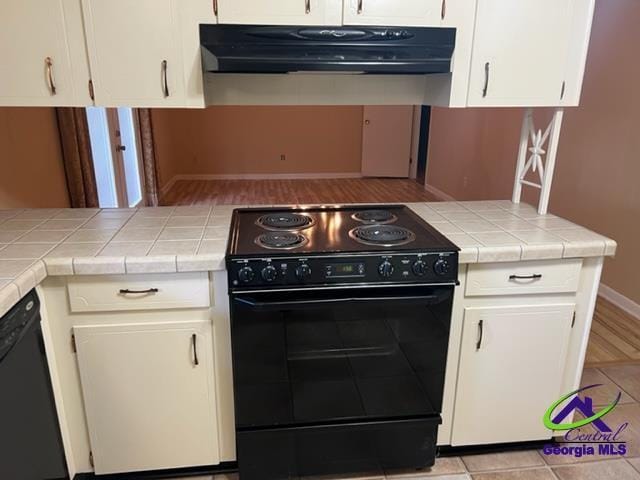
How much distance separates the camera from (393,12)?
5.50 feet

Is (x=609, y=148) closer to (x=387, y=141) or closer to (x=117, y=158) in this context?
(x=117, y=158)

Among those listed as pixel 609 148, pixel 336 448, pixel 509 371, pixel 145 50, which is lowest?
pixel 336 448

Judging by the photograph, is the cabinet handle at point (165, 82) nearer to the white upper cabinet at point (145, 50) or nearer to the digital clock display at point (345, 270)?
the white upper cabinet at point (145, 50)

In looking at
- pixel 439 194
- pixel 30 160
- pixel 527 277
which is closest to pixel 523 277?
pixel 527 277

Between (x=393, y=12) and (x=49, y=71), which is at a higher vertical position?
(x=393, y=12)

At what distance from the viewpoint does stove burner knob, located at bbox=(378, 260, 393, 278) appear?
1520mm

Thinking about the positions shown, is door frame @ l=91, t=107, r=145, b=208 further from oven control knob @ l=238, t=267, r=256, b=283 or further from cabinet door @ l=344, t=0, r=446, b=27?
oven control knob @ l=238, t=267, r=256, b=283

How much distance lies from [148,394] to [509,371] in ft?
4.54

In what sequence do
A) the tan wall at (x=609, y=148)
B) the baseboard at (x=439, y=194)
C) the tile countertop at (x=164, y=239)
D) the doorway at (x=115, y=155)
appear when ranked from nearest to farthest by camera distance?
the tile countertop at (x=164, y=239)
the tan wall at (x=609, y=148)
the doorway at (x=115, y=155)
the baseboard at (x=439, y=194)

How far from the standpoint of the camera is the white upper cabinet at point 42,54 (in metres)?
1.56

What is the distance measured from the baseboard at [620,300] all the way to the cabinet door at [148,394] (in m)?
2.92

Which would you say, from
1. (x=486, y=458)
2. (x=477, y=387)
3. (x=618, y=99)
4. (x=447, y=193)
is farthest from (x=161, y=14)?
(x=447, y=193)

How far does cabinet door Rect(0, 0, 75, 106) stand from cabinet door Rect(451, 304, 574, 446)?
172 centimetres

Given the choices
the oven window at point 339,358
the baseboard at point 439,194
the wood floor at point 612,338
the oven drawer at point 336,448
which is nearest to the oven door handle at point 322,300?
the oven window at point 339,358
